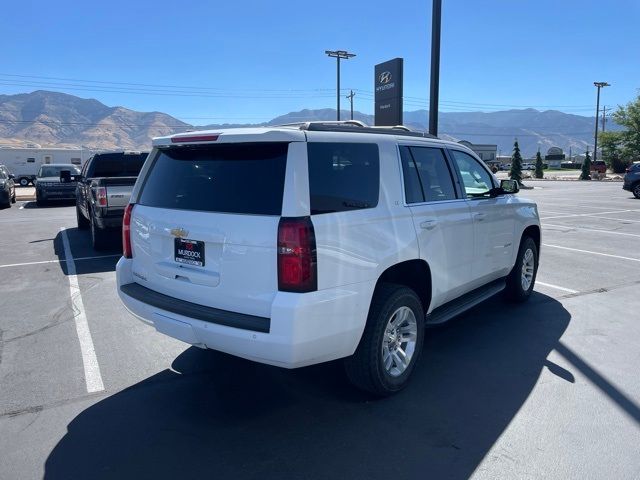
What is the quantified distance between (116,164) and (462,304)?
955cm

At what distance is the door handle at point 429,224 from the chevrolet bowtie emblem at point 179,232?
1782 millimetres

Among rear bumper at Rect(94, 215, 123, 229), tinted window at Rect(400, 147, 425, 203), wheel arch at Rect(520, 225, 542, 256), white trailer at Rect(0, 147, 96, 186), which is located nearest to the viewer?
tinted window at Rect(400, 147, 425, 203)

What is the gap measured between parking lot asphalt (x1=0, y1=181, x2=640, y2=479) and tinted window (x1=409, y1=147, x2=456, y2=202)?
57.6 inches

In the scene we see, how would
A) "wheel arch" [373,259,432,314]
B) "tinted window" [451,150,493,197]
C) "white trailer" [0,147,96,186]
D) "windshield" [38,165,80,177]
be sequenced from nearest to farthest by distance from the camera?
"wheel arch" [373,259,432,314], "tinted window" [451,150,493,197], "windshield" [38,165,80,177], "white trailer" [0,147,96,186]

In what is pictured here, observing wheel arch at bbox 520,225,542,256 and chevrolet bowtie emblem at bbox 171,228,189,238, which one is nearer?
chevrolet bowtie emblem at bbox 171,228,189,238

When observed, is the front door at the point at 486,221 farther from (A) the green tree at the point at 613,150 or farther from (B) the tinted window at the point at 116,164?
(A) the green tree at the point at 613,150

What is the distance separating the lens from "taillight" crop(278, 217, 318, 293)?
120 inches

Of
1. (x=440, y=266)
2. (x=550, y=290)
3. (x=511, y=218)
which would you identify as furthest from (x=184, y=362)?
(x=550, y=290)

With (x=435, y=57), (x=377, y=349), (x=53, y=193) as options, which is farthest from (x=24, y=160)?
(x=377, y=349)

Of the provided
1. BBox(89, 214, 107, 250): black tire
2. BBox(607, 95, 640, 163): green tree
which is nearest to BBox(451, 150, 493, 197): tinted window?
BBox(89, 214, 107, 250): black tire

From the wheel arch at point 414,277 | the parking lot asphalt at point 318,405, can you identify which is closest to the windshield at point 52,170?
the parking lot asphalt at point 318,405

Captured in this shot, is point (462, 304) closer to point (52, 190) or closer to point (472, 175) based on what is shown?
point (472, 175)

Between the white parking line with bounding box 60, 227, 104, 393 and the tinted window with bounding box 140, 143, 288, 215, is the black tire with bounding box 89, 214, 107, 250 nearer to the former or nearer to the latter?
the white parking line with bounding box 60, 227, 104, 393

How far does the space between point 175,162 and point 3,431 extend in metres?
2.15
